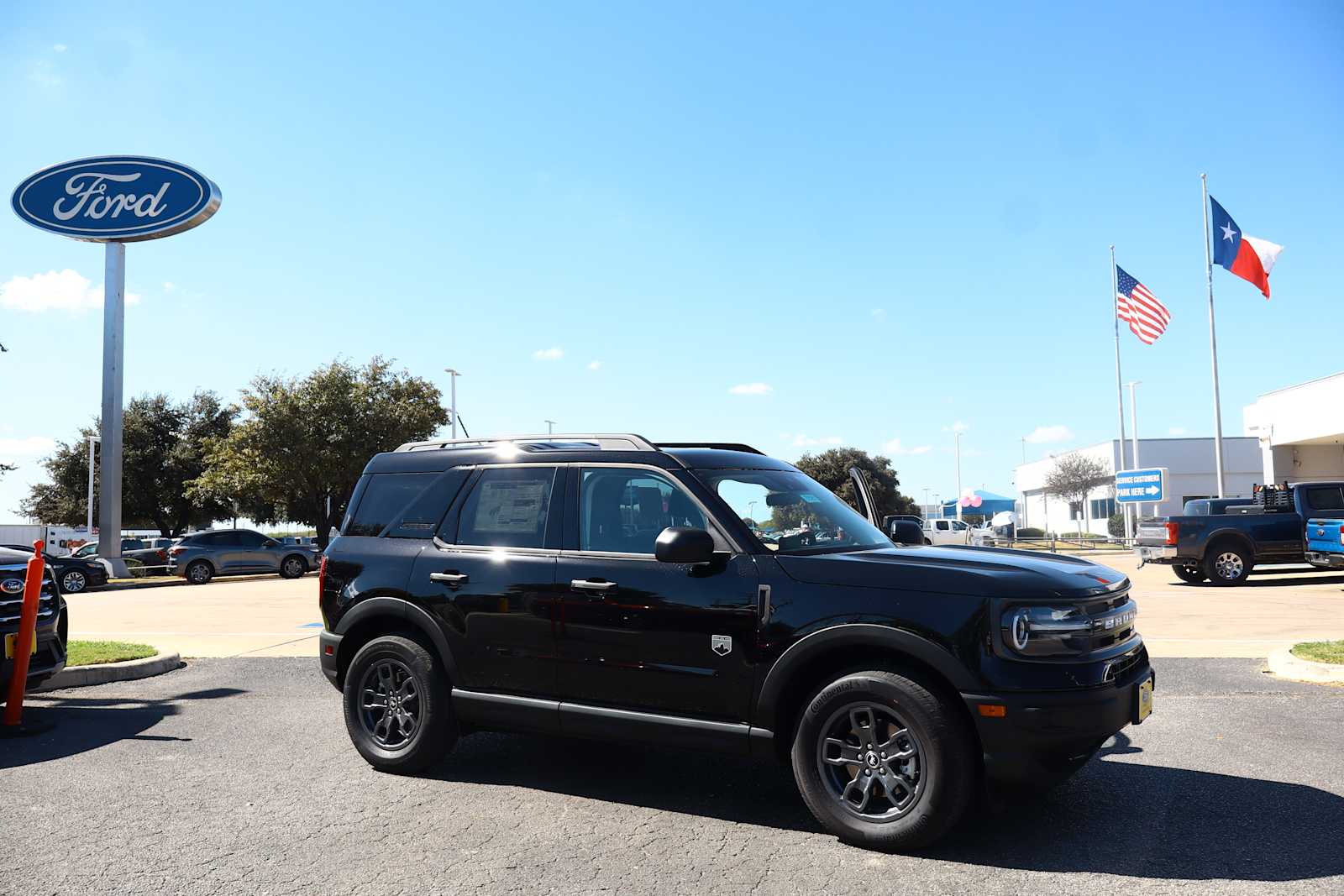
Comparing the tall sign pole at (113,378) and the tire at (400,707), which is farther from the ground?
the tall sign pole at (113,378)

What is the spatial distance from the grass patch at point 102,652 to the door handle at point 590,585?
6.65 metres

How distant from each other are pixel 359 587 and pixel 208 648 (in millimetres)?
6784

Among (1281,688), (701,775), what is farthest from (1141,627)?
(701,775)

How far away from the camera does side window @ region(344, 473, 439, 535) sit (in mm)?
6098

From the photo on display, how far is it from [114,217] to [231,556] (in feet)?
36.9

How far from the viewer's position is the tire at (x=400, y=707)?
18.4 ft

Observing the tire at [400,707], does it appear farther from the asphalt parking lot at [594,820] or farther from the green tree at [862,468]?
the green tree at [862,468]

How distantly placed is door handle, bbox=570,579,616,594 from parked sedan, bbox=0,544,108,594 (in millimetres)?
25402

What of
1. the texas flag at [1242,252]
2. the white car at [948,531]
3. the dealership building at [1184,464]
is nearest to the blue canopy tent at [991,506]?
the dealership building at [1184,464]

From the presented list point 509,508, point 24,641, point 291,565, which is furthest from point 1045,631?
point 291,565

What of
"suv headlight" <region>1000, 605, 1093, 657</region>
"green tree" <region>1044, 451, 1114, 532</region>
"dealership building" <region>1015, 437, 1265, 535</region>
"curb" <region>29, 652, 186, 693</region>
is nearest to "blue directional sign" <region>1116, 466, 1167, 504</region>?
"green tree" <region>1044, 451, 1114, 532</region>

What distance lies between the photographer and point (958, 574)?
431 cm

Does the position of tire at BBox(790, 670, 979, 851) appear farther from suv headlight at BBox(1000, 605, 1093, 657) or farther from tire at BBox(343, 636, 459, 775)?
tire at BBox(343, 636, 459, 775)

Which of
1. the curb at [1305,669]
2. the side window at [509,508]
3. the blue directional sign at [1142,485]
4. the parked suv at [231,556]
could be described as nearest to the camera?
the side window at [509,508]
